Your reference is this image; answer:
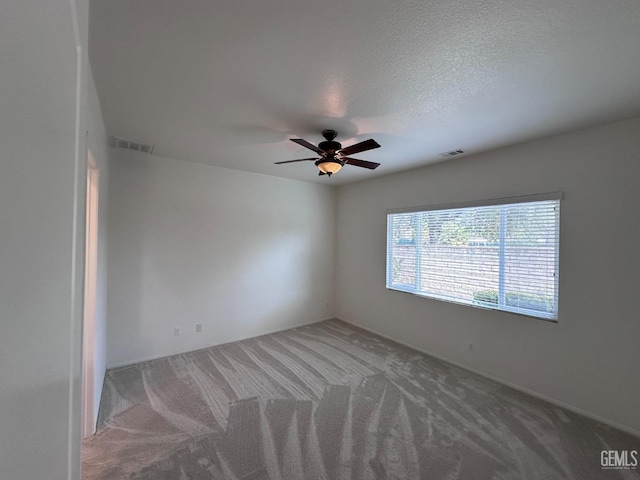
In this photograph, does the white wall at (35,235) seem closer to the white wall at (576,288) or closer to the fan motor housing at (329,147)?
the fan motor housing at (329,147)

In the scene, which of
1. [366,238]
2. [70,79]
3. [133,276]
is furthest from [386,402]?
[133,276]

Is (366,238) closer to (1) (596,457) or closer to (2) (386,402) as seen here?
(2) (386,402)

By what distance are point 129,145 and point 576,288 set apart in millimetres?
4881

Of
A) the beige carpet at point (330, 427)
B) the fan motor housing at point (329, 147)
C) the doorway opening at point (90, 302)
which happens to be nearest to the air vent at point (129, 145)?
the doorway opening at point (90, 302)

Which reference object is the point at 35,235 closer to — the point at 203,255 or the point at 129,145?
the point at 129,145

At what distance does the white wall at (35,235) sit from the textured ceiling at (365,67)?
1.04m

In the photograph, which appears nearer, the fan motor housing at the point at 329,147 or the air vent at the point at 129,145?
the fan motor housing at the point at 329,147

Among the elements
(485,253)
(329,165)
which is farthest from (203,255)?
(485,253)

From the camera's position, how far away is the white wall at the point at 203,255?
3.21 metres

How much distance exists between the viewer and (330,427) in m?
2.21

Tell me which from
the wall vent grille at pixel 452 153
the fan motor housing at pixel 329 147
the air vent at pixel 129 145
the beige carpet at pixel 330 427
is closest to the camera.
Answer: the beige carpet at pixel 330 427

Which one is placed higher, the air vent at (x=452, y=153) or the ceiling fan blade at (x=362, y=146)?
the air vent at (x=452, y=153)

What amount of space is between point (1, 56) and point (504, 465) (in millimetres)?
2902

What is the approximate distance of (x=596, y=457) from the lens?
6.42ft
